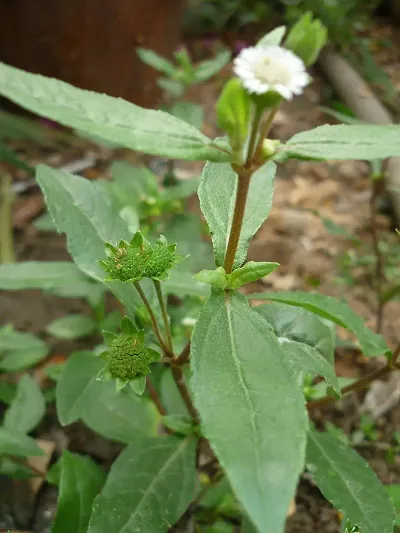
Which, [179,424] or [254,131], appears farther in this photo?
[179,424]

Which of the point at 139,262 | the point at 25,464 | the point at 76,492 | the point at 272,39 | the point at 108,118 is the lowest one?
the point at 25,464

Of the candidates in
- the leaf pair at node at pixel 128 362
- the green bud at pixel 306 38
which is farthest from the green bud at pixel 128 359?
the green bud at pixel 306 38

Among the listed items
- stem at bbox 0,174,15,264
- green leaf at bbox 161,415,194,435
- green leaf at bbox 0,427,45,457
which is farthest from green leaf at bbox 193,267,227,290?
stem at bbox 0,174,15,264

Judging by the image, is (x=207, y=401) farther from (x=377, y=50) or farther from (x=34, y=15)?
(x=377, y=50)

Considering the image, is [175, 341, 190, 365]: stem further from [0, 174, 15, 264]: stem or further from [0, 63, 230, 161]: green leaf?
[0, 174, 15, 264]: stem

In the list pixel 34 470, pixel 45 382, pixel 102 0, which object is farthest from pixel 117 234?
pixel 102 0

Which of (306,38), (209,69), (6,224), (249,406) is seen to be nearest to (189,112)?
(209,69)

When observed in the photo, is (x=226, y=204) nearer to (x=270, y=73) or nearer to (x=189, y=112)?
(x=270, y=73)
